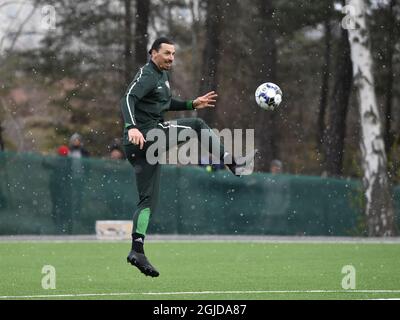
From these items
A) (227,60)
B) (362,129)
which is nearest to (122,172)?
(362,129)

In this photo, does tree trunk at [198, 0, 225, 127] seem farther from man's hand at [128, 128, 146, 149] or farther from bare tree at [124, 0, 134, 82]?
man's hand at [128, 128, 146, 149]

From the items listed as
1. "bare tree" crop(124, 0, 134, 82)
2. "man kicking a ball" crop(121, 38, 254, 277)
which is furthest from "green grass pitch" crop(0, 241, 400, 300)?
"bare tree" crop(124, 0, 134, 82)

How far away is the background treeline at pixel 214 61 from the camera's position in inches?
1363

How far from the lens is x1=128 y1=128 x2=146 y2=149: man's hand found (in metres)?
11.6

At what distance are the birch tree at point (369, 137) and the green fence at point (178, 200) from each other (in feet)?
1.45

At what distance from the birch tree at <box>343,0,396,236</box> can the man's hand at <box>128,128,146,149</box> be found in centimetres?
1507

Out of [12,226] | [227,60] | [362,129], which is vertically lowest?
[12,226]

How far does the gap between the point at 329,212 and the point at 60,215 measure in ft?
22.3

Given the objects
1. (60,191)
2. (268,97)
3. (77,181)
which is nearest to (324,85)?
(77,181)

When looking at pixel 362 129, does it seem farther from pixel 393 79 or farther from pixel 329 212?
pixel 393 79

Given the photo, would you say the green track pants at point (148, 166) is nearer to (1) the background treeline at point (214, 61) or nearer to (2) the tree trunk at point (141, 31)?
(1) the background treeline at point (214, 61)

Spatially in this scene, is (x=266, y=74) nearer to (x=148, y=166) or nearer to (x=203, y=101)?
(x=203, y=101)

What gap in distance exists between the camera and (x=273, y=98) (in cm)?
1291

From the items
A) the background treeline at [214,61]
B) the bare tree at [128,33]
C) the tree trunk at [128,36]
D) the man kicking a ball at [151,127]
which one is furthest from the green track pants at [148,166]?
the bare tree at [128,33]
